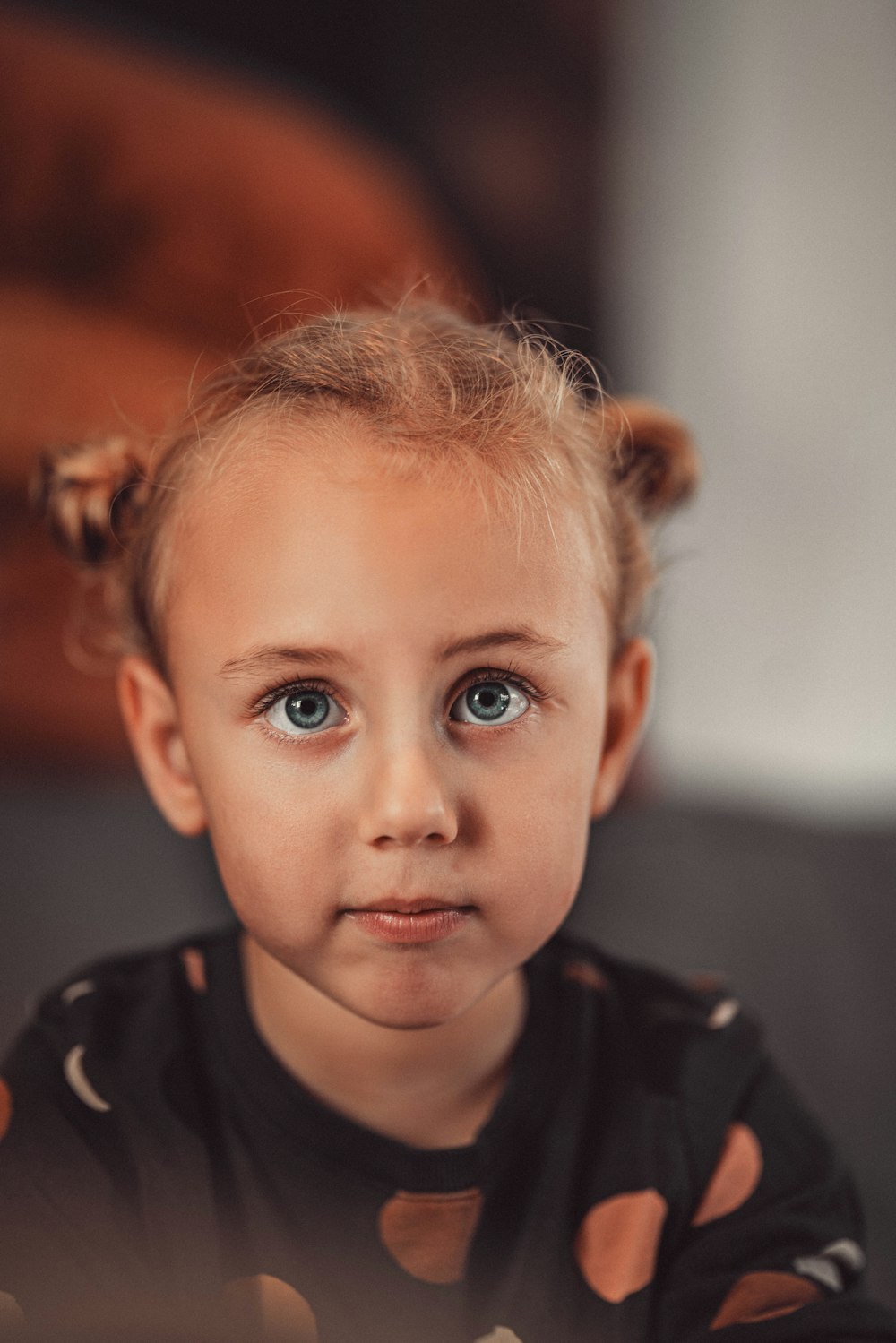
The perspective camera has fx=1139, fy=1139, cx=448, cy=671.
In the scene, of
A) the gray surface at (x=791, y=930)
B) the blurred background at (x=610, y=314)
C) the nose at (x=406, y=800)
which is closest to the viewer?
the nose at (x=406, y=800)

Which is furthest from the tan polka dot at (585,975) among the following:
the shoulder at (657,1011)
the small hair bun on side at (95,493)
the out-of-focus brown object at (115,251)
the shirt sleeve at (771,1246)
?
the out-of-focus brown object at (115,251)

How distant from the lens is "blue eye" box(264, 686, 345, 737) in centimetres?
46

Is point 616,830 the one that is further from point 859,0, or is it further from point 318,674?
point 859,0

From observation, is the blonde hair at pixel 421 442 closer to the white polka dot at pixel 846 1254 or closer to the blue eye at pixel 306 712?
the blue eye at pixel 306 712

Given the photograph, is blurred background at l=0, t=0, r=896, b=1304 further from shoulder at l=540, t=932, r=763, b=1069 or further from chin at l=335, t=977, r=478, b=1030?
chin at l=335, t=977, r=478, b=1030

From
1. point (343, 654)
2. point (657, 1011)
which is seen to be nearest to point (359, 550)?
point (343, 654)

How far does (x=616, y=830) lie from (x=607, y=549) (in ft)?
1.81

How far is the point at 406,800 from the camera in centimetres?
43

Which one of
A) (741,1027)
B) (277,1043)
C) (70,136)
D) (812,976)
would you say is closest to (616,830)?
(812,976)

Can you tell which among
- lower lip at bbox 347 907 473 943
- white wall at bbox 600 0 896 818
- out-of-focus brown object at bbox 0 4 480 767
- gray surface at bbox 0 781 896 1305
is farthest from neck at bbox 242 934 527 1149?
white wall at bbox 600 0 896 818

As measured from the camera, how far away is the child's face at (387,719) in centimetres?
44

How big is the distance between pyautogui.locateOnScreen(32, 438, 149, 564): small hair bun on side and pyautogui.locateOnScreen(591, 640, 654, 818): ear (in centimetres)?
26

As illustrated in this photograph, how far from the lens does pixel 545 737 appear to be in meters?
0.48

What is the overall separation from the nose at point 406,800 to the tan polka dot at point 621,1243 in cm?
24
